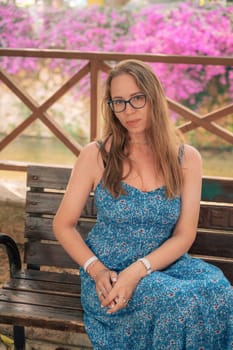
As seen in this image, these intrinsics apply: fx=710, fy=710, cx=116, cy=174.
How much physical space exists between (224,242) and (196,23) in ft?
25.9

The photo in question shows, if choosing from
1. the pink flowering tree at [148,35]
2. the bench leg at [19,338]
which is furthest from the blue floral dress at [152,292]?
the pink flowering tree at [148,35]

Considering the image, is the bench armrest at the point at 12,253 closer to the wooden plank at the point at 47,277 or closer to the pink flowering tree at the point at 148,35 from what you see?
the wooden plank at the point at 47,277

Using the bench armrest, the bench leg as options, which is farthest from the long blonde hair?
the bench leg

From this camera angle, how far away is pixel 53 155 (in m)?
9.87

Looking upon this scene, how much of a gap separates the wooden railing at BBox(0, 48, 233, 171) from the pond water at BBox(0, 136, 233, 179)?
4.10 metres

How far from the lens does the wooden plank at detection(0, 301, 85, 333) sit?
9.05 feet

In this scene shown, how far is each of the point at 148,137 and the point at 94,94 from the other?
221 centimetres

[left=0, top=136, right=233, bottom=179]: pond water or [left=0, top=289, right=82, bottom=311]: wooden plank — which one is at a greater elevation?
[left=0, top=289, right=82, bottom=311]: wooden plank

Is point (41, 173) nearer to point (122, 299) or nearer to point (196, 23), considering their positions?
point (122, 299)

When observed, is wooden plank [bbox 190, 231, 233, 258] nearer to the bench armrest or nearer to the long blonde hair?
the long blonde hair

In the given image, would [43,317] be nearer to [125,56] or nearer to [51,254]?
[51,254]

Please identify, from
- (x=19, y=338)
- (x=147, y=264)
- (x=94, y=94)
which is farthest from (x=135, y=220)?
(x=94, y=94)

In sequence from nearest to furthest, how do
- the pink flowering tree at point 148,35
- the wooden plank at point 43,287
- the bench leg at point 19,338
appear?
the wooden plank at point 43,287, the bench leg at point 19,338, the pink flowering tree at point 148,35

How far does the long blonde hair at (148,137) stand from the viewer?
2773mm
